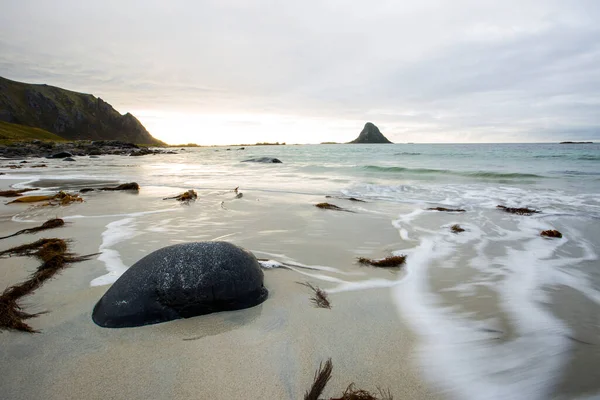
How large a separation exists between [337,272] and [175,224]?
356 cm

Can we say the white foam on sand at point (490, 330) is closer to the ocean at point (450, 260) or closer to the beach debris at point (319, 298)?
the ocean at point (450, 260)

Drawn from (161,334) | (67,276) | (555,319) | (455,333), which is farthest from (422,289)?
(67,276)

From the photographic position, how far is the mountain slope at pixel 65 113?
103137 mm

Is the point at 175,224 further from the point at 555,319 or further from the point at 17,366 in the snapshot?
the point at 555,319

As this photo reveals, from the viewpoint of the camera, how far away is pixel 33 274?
134 inches

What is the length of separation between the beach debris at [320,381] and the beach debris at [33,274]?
7.49ft

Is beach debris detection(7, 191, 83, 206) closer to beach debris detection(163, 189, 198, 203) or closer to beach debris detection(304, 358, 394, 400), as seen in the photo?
beach debris detection(163, 189, 198, 203)

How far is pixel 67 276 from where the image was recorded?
343 centimetres

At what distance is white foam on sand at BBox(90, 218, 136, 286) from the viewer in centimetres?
338

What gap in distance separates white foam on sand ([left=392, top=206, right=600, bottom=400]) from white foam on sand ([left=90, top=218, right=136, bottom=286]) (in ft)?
10.6

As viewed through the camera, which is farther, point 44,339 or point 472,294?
point 472,294

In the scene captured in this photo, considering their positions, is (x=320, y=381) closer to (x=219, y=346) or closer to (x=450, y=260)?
(x=219, y=346)

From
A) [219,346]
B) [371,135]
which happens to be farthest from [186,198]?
[371,135]

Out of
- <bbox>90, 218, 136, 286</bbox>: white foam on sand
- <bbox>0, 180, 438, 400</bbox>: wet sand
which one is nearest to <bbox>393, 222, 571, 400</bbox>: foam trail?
<bbox>0, 180, 438, 400</bbox>: wet sand
